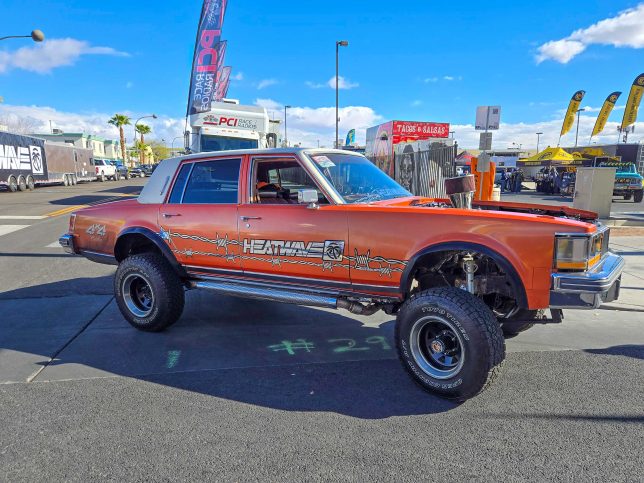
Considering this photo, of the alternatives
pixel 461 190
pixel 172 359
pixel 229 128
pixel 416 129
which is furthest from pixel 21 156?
pixel 461 190

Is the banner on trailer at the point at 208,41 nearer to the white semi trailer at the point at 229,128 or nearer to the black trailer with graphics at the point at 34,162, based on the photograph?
the white semi trailer at the point at 229,128

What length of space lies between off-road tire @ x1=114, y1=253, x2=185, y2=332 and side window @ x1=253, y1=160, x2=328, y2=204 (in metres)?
1.28

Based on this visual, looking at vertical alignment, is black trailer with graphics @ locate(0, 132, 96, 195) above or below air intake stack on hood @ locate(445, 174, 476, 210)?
above

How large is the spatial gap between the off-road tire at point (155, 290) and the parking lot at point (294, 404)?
16cm

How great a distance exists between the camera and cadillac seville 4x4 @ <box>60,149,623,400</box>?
2.93 m

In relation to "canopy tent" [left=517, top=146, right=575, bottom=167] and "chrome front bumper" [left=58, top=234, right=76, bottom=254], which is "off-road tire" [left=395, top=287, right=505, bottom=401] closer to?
"chrome front bumper" [left=58, top=234, right=76, bottom=254]

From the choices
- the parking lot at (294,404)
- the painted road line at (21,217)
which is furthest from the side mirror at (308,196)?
the painted road line at (21,217)

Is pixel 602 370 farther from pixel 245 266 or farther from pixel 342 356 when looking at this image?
pixel 245 266

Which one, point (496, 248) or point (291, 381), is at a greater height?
point (496, 248)

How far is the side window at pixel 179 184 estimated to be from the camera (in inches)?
175

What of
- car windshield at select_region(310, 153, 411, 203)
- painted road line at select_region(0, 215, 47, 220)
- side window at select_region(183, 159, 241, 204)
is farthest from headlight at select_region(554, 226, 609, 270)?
painted road line at select_region(0, 215, 47, 220)

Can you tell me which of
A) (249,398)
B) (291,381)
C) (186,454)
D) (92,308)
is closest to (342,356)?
(291,381)

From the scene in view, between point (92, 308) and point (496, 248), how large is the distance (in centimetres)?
472

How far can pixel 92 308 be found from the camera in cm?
526
